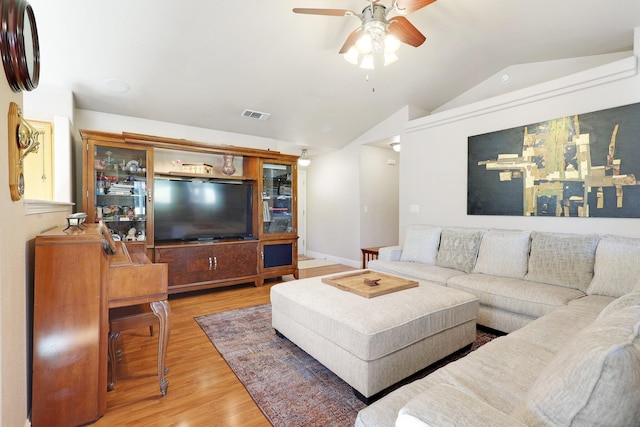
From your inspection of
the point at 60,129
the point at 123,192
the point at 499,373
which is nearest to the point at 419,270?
the point at 499,373

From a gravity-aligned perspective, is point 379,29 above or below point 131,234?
above

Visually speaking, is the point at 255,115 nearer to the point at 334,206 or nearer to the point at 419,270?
the point at 334,206

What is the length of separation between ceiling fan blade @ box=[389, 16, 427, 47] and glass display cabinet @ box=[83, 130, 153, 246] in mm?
2865

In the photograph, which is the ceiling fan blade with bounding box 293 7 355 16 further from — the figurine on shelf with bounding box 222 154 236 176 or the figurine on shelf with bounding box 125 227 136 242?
the figurine on shelf with bounding box 125 227 136 242

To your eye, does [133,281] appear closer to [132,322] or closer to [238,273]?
[132,322]

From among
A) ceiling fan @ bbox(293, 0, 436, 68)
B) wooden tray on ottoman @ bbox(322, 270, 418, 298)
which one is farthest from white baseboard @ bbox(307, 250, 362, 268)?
ceiling fan @ bbox(293, 0, 436, 68)

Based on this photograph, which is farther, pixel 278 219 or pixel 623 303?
pixel 278 219

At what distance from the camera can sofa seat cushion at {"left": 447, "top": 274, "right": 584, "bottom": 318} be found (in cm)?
221

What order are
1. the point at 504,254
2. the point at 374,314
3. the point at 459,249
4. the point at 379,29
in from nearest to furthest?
the point at 374,314, the point at 379,29, the point at 504,254, the point at 459,249

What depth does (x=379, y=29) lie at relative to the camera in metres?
2.06

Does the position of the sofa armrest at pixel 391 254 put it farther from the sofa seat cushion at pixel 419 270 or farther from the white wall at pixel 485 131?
the white wall at pixel 485 131

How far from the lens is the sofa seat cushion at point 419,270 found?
2.90 metres

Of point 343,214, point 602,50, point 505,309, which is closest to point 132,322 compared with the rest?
point 505,309

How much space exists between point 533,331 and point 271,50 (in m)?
3.12
